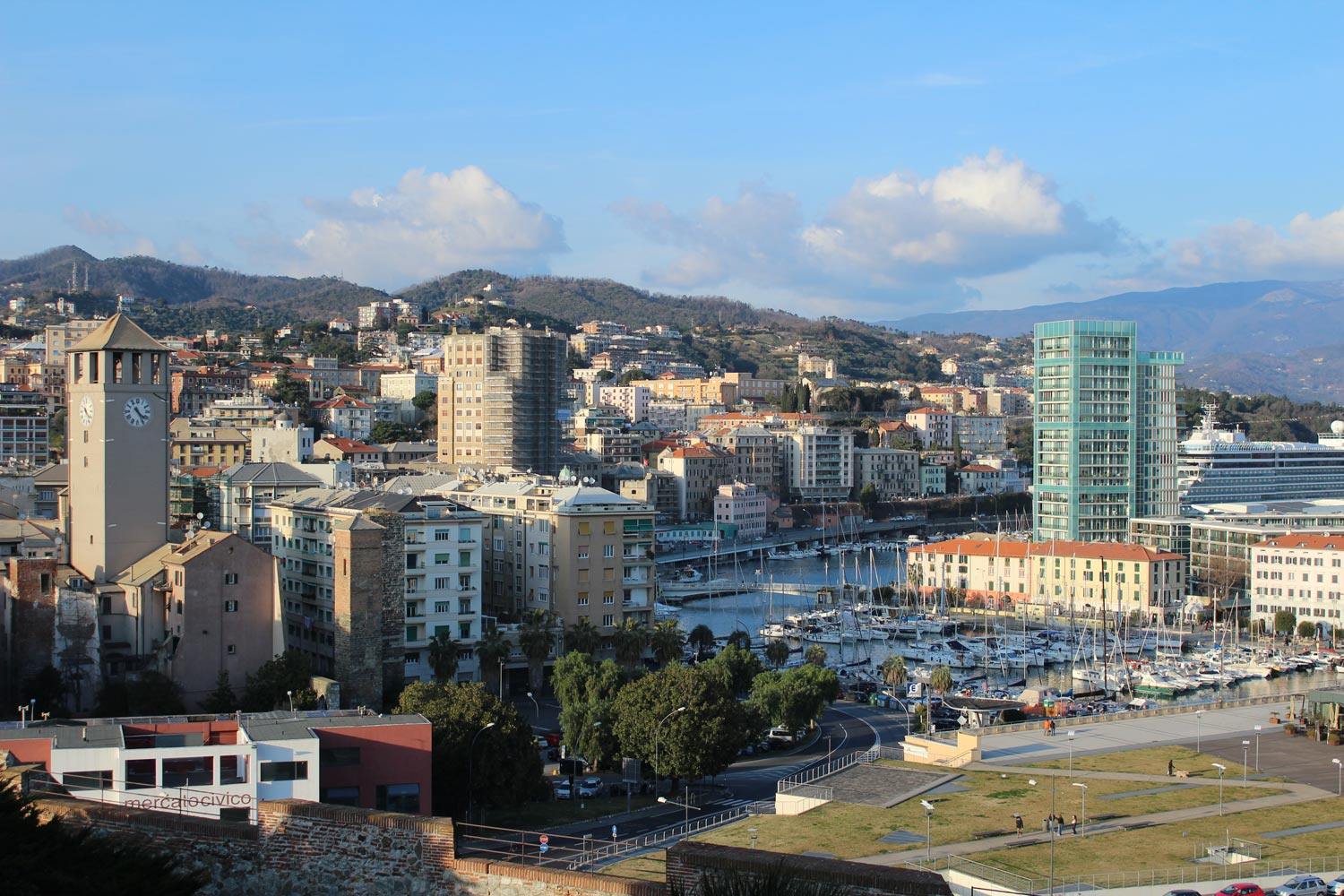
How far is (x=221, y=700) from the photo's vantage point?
2167cm

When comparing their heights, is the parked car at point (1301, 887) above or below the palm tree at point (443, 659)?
below

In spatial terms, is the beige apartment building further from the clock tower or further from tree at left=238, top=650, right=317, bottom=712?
the clock tower

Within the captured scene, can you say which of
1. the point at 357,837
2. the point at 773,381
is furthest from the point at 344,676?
the point at 773,381

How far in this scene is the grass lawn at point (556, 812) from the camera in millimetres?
18766

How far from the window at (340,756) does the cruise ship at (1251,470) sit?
47.9 m

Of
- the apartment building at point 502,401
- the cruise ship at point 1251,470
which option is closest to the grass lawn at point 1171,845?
Answer: the apartment building at point 502,401

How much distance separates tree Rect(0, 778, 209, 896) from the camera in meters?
7.93

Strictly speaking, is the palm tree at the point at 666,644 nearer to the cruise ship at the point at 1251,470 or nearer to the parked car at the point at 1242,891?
the parked car at the point at 1242,891

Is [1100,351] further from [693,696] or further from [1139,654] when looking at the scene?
[693,696]

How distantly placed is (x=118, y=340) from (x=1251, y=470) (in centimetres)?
5160

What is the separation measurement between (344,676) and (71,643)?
4.34m

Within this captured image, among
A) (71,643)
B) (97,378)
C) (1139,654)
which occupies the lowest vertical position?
(1139,654)

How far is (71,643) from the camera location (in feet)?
74.6

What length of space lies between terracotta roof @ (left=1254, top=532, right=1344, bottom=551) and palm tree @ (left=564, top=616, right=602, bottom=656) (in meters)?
22.9
